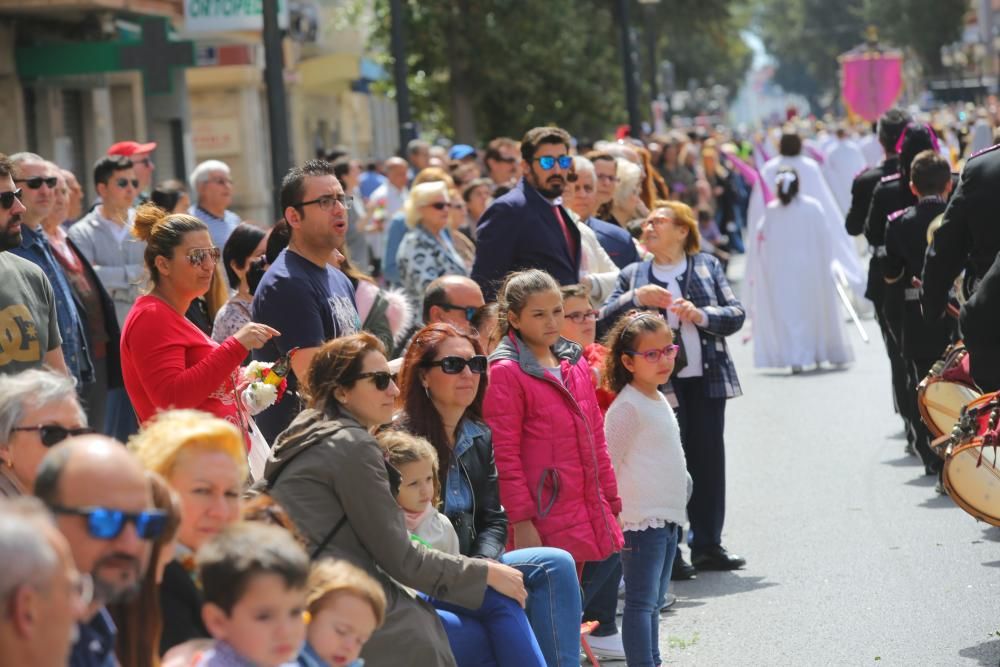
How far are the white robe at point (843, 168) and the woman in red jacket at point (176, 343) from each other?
2042 cm

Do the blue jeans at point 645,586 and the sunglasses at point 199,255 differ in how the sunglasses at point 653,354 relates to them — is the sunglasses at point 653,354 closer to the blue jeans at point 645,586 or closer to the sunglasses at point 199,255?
the blue jeans at point 645,586

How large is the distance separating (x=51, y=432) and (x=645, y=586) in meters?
2.86

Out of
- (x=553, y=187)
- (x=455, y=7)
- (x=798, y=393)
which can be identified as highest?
(x=455, y=7)

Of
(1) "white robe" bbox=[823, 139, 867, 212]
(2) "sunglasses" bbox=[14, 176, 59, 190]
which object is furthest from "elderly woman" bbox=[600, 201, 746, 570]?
(1) "white robe" bbox=[823, 139, 867, 212]

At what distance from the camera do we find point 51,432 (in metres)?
4.92

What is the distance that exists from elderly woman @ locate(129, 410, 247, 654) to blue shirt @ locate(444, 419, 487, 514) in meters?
2.18

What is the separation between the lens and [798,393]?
1534cm

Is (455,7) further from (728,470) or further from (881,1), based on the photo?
(881,1)

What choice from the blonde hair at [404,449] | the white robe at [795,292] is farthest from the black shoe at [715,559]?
the white robe at [795,292]

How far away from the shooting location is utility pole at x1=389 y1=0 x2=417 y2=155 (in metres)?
18.6

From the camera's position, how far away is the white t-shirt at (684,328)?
910 cm

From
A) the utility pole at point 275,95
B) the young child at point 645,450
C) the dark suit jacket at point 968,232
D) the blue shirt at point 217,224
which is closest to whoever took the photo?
the young child at point 645,450

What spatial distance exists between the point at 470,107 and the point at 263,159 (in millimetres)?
7286

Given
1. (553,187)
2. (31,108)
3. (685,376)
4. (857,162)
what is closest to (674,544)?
(685,376)
